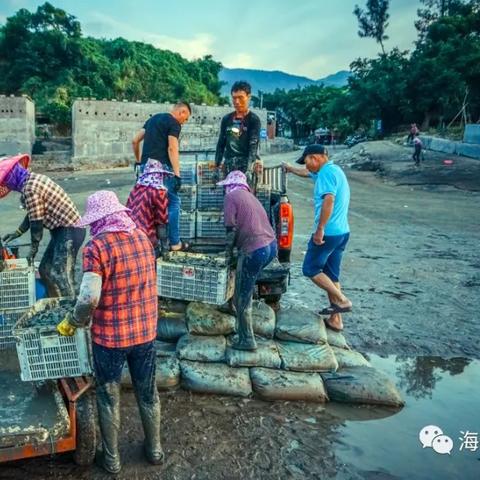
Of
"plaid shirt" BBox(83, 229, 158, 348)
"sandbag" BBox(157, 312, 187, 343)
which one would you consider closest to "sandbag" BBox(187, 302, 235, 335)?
"sandbag" BBox(157, 312, 187, 343)

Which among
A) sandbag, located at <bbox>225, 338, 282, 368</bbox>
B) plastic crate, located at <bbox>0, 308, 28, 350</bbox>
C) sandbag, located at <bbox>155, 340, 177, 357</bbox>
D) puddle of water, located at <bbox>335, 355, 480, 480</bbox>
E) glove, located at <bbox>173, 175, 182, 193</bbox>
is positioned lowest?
puddle of water, located at <bbox>335, 355, 480, 480</bbox>

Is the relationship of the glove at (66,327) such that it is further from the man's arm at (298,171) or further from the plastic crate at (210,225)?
the man's arm at (298,171)

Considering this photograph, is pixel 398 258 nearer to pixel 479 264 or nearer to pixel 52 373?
pixel 479 264

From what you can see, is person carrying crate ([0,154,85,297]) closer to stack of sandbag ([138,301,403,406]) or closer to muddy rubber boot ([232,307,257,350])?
stack of sandbag ([138,301,403,406])

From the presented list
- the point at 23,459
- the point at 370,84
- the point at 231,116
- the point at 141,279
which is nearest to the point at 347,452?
the point at 141,279

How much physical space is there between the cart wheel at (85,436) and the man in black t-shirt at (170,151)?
243 cm

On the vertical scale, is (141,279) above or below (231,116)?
below

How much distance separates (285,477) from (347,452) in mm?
592

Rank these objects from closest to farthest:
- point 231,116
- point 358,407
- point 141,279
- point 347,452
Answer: point 141,279, point 347,452, point 358,407, point 231,116

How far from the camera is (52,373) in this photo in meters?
3.42

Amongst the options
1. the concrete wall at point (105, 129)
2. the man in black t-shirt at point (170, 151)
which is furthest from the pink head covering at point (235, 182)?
the concrete wall at point (105, 129)

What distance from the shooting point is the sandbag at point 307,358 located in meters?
4.67

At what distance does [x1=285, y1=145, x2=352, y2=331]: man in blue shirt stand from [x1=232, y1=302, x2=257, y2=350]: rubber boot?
952 millimetres

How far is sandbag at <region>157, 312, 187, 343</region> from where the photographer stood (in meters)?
5.12
